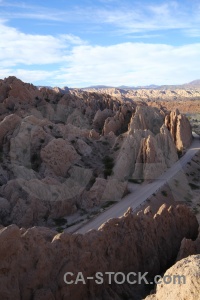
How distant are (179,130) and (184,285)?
60493 mm

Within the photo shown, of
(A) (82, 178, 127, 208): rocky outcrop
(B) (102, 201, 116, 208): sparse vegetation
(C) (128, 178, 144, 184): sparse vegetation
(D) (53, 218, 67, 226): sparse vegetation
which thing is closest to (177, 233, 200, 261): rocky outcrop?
(D) (53, 218, 67, 226): sparse vegetation

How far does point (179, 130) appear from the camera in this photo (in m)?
72.1

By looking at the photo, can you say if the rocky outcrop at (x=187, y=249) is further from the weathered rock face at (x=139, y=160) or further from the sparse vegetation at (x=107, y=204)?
the weathered rock face at (x=139, y=160)

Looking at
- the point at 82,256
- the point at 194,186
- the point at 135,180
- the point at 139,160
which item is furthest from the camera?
the point at 194,186

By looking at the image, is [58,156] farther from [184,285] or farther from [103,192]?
[184,285]

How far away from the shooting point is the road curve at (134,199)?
118 ft

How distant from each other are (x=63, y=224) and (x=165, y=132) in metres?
32.5

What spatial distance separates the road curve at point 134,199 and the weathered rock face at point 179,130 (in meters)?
10.6

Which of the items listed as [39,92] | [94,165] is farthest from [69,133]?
[39,92]

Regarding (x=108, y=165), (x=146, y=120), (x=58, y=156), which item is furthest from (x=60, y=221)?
(x=146, y=120)

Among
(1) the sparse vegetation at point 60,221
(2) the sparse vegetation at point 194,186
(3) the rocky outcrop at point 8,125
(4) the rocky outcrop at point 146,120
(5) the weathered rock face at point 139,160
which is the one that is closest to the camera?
(1) the sparse vegetation at point 60,221

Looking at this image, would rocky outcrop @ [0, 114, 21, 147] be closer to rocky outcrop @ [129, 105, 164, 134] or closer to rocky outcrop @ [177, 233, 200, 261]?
rocky outcrop @ [129, 105, 164, 134]

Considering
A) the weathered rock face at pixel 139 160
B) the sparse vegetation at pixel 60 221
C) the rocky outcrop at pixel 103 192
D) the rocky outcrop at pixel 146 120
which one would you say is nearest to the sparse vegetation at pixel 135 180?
the weathered rock face at pixel 139 160

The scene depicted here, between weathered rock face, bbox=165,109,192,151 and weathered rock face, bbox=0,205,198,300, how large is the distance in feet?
153
